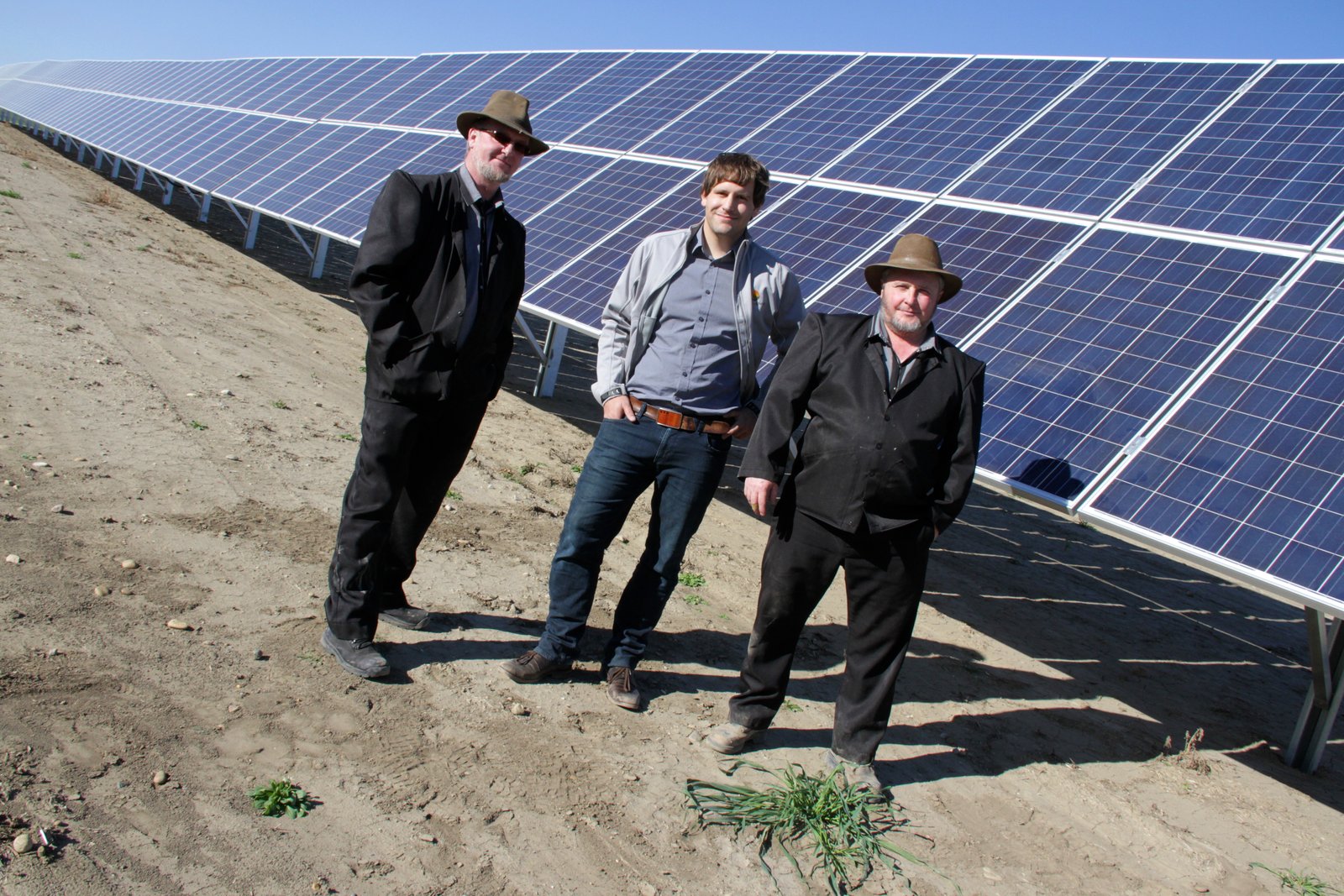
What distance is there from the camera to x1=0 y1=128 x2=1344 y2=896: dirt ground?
9.57ft

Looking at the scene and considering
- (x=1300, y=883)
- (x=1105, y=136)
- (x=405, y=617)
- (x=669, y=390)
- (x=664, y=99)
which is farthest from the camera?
(x=664, y=99)

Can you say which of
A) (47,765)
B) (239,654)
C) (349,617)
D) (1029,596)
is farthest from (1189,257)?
(47,765)

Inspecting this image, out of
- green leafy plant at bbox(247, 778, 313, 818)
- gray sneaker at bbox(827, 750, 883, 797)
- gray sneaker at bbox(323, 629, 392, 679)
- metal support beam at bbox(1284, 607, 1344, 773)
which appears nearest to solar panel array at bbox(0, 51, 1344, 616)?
metal support beam at bbox(1284, 607, 1344, 773)

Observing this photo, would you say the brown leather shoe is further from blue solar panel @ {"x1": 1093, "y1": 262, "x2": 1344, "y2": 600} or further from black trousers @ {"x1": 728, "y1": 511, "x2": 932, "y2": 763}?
blue solar panel @ {"x1": 1093, "y1": 262, "x2": 1344, "y2": 600}

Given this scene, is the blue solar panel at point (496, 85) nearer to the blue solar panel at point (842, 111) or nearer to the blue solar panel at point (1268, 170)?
the blue solar panel at point (842, 111)

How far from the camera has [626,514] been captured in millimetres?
3951

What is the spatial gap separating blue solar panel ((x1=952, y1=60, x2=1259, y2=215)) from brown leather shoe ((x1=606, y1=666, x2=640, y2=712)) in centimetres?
441

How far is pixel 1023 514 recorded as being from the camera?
33.5ft

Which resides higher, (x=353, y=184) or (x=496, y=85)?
(x=496, y=85)

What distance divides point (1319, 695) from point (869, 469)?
2890mm

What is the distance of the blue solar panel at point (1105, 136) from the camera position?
→ 679cm

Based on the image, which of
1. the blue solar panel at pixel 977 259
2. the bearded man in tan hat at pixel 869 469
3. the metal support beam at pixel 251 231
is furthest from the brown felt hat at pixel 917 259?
the metal support beam at pixel 251 231

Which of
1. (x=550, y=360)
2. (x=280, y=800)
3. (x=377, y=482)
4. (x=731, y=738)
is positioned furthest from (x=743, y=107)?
(x=280, y=800)

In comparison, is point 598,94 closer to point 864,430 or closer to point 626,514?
point 626,514
